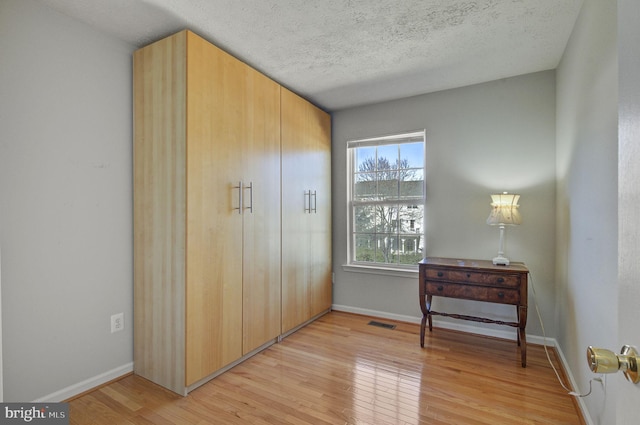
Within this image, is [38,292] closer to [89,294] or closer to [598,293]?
[89,294]

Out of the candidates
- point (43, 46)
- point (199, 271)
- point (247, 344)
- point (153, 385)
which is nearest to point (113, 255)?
point (199, 271)

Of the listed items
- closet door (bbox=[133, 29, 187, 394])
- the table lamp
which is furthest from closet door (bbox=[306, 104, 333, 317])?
the table lamp

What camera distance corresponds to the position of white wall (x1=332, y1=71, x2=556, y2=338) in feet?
8.96

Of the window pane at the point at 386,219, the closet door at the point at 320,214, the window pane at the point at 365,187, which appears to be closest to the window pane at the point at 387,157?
the window pane at the point at 365,187

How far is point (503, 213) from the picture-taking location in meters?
2.60

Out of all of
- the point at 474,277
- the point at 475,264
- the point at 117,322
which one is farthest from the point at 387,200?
the point at 117,322

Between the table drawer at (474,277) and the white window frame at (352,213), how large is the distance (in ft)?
1.80

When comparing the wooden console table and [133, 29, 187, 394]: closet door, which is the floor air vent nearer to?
the wooden console table

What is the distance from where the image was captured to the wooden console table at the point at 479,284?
240 centimetres

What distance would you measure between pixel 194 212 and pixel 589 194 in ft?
7.96

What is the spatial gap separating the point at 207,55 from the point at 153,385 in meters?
2.36

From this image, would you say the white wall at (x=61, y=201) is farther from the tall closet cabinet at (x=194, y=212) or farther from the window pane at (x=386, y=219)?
the window pane at (x=386, y=219)

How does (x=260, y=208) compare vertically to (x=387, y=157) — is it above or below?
below

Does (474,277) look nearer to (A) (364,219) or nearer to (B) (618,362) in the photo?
(A) (364,219)
